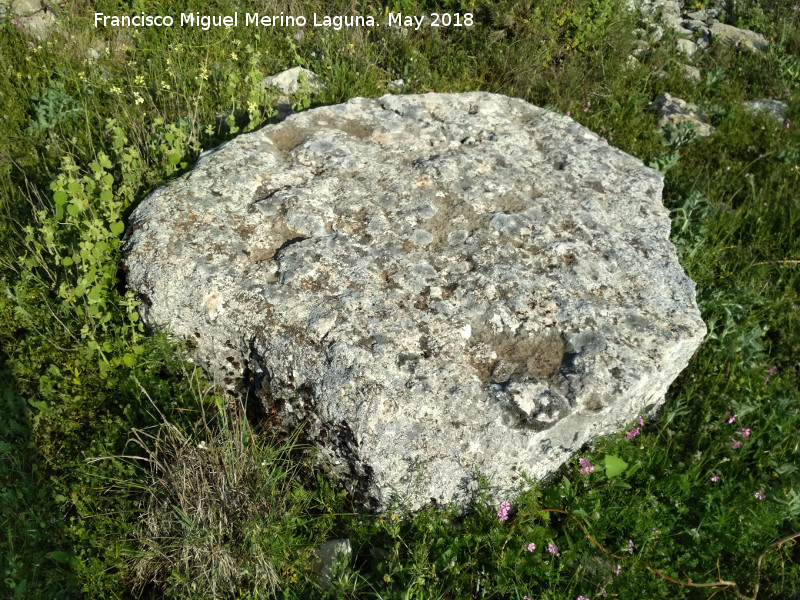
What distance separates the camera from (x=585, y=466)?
3.10m

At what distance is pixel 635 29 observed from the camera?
22.0 ft

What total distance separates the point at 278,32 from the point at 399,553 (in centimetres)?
500

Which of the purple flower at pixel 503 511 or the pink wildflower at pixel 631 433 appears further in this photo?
the pink wildflower at pixel 631 433

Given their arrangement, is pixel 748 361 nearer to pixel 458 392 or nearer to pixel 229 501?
pixel 458 392

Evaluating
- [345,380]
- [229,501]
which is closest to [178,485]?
[229,501]

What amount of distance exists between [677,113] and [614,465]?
13.2ft

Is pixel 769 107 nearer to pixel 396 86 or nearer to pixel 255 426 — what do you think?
A: pixel 396 86

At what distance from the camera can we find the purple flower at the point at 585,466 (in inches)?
121

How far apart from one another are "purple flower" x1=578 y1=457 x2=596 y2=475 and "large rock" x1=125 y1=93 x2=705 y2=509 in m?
0.11

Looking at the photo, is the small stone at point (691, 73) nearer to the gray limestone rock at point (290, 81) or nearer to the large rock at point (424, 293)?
the large rock at point (424, 293)

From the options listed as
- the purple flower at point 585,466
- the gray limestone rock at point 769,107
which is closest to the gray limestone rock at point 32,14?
the purple flower at point 585,466

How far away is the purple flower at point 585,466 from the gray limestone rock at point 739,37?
5723 mm

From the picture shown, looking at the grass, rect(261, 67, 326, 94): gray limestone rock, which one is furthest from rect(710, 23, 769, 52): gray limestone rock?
rect(261, 67, 326, 94): gray limestone rock

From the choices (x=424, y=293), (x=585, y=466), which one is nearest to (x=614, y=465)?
(x=585, y=466)
